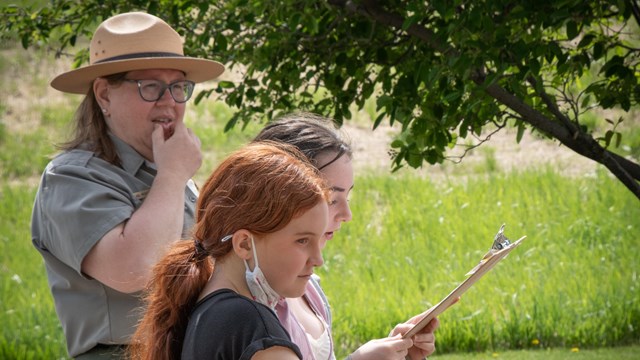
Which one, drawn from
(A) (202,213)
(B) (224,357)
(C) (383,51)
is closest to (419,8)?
(C) (383,51)

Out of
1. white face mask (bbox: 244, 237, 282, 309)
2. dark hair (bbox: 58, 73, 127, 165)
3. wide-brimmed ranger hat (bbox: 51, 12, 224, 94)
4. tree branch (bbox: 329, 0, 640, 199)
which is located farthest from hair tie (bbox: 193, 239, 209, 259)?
tree branch (bbox: 329, 0, 640, 199)

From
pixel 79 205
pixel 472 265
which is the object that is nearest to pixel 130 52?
pixel 79 205

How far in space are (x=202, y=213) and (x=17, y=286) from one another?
6122 mm

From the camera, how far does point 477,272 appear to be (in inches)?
85.6

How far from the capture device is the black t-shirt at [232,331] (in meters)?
1.90

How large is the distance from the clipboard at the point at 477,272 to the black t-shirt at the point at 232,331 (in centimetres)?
45

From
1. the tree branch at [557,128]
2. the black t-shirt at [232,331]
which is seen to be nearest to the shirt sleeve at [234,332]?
the black t-shirt at [232,331]

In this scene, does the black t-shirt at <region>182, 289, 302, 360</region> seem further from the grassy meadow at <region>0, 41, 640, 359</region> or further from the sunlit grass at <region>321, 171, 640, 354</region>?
the sunlit grass at <region>321, 171, 640, 354</region>

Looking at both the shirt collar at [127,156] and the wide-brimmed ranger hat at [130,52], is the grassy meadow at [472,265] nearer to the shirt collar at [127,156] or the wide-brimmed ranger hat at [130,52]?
the wide-brimmed ranger hat at [130,52]

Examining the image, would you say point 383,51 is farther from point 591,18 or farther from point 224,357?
point 224,357

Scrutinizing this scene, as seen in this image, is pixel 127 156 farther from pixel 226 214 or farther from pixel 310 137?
pixel 226 214

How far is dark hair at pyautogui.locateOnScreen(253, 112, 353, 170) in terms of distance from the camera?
2.65 m

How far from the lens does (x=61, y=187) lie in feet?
9.43

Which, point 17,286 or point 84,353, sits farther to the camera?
point 17,286
